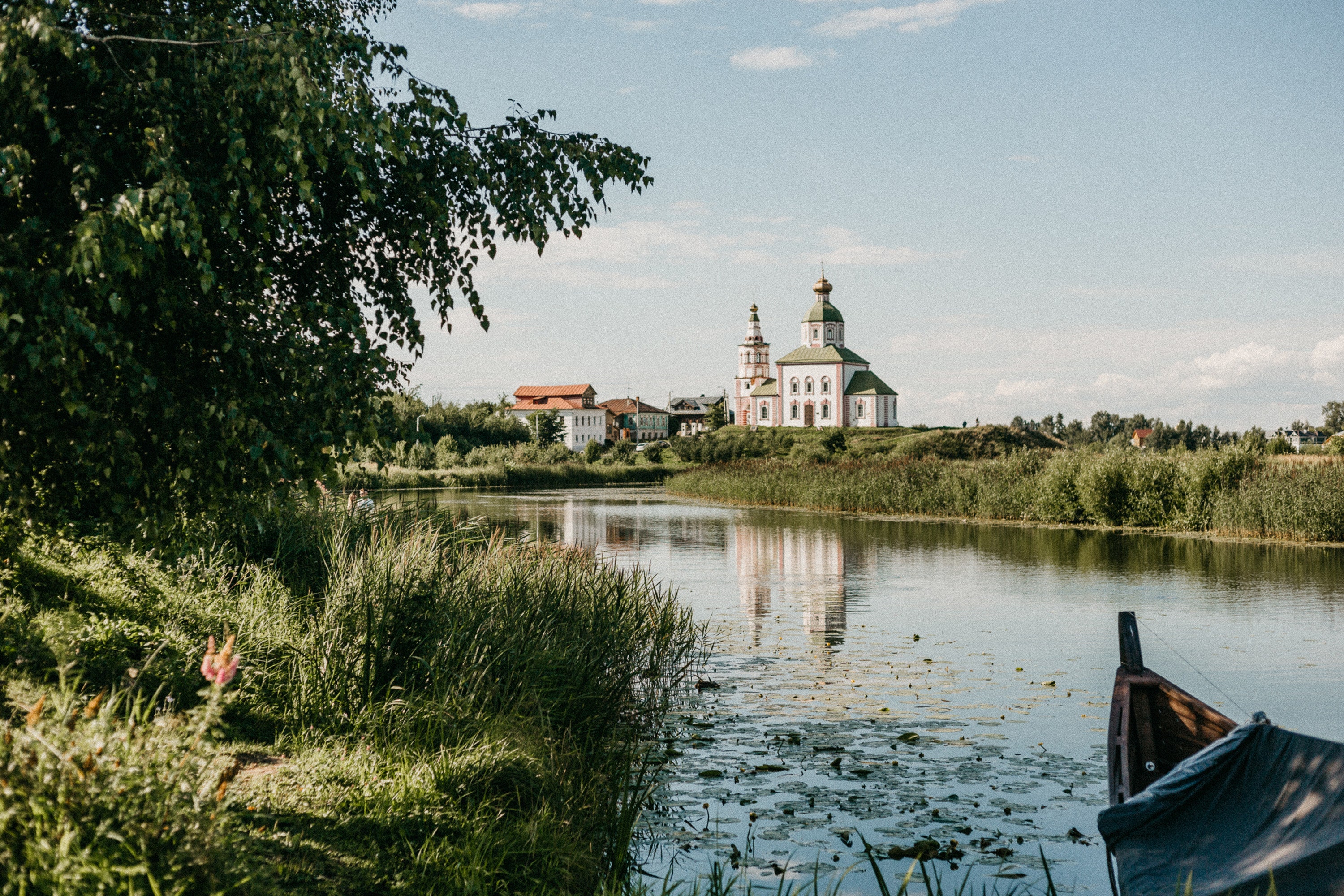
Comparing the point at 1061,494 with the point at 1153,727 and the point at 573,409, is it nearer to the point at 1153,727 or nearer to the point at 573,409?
the point at 1153,727

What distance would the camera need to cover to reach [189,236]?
17.7 ft

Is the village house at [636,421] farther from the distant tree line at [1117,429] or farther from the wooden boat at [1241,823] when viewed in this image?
the wooden boat at [1241,823]

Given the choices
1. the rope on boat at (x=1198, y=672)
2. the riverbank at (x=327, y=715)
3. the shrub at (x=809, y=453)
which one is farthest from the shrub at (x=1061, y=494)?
the riverbank at (x=327, y=715)

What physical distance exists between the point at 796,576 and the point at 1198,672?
9.77 m

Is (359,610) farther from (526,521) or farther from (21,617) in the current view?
(526,521)

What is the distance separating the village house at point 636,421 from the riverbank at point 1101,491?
106305 mm

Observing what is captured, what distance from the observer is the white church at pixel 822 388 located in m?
117

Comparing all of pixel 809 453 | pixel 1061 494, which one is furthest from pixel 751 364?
pixel 1061 494

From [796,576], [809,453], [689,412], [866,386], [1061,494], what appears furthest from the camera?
[689,412]

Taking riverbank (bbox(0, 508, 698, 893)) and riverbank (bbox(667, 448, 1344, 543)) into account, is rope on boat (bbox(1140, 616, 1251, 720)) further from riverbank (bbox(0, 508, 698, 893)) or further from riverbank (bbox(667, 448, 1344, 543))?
riverbank (bbox(667, 448, 1344, 543))

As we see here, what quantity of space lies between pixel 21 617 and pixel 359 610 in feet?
9.59

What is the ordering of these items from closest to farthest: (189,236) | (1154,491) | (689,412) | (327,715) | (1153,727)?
(189,236) → (1153,727) → (327,715) → (1154,491) → (689,412)

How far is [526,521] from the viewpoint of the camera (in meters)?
33.5

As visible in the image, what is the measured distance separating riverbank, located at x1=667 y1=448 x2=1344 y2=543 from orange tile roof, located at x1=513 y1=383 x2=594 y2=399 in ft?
353
